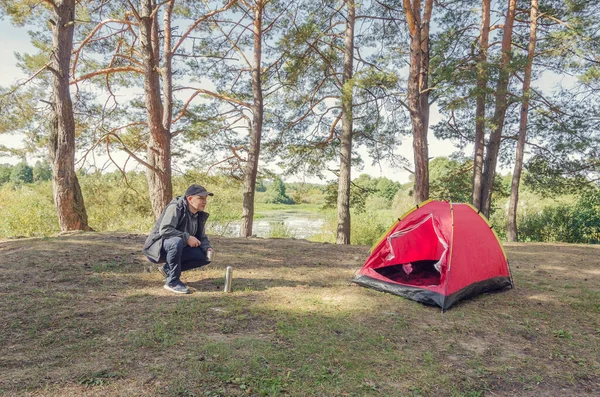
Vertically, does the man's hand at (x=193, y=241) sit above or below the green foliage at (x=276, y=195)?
below

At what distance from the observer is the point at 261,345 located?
2.90 m

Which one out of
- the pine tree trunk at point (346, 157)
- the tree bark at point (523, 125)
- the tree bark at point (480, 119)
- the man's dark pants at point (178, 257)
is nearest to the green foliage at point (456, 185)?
the tree bark at point (523, 125)

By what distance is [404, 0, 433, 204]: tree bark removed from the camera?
26.6 ft

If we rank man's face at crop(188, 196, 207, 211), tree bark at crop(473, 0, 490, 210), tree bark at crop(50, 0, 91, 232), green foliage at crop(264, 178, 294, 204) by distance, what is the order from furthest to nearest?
green foliage at crop(264, 178, 294, 204) → tree bark at crop(473, 0, 490, 210) → tree bark at crop(50, 0, 91, 232) → man's face at crop(188, 196, 207, 211)

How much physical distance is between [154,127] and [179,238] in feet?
16.7

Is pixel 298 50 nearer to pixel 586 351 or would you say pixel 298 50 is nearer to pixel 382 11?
pixel 382 11

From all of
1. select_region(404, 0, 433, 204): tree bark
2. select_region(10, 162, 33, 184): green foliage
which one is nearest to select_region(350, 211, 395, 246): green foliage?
select_region(404, 0, 433, 204): tree bark

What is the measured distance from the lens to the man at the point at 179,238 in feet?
13.4

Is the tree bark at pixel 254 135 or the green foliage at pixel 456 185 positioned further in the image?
the green foliage at pixel 456 185

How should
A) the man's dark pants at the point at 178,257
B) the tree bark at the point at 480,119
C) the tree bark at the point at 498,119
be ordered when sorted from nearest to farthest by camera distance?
the man's dark pants at the point at 178,257
the tree bark at the point at 498,119
the tree bark at the point at 480,119

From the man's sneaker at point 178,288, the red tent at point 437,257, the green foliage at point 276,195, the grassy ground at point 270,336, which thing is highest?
the green foliage at point 276,195

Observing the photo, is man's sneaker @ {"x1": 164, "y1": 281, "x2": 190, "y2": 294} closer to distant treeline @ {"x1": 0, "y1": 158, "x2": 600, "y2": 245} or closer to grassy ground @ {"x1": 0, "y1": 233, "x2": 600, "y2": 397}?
grassy ground @ {"x1": 0, "y1": 233, "x2": 600, "y2": 397}

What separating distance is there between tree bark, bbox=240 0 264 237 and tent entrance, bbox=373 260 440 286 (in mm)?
5696

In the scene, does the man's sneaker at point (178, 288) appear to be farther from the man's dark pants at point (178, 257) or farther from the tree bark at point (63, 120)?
the tree bark at point (63, 120)
